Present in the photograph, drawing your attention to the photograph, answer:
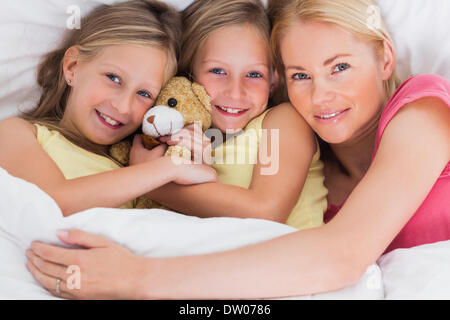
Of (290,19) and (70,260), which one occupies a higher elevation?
(290,19)

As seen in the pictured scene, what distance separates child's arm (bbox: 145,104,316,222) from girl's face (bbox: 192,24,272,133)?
12cm

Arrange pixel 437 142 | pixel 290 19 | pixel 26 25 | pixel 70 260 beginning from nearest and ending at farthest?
pixel 70 260, pixel 437 142, pixel 290 19, pixel 26 25

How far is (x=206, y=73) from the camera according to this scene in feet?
4.59

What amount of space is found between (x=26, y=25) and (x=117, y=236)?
2.69 ft

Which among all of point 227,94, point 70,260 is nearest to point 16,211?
point 70,260

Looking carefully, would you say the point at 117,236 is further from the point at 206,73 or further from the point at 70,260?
the point at 206,73

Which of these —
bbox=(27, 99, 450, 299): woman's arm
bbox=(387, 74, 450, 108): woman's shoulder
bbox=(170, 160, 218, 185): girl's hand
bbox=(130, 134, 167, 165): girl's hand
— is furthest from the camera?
bbox=(130, 134, 167, 165): girl's hand

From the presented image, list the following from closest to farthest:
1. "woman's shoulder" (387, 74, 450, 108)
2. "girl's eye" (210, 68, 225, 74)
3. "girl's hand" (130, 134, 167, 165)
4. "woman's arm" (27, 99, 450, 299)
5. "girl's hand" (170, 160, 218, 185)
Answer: "woman's arm" (27, 99, 450, 299), "woman's shoulder" (387, 74, 450, 108), "girl's hand" (170, 160, 218, 185), "girl's hand" (130, 134, 167, 165), "girl's eye" (210, 68, 225, 74)

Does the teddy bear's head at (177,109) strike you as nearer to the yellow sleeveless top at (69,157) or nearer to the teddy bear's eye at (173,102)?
the teddy bear's eye at (173,102)

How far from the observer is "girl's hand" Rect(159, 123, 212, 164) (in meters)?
1.26

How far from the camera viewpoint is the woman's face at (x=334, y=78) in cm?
123

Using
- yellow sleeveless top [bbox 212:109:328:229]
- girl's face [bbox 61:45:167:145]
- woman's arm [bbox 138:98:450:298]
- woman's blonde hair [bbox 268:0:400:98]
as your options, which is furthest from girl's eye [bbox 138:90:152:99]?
woman's arm [bbox 138:98:450:298]

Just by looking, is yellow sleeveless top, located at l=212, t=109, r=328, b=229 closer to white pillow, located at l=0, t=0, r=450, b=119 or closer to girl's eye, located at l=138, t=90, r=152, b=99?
girl's eye, located at l=138, t=90, r=152, b=99

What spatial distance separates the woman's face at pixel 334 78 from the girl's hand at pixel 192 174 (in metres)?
0.30
